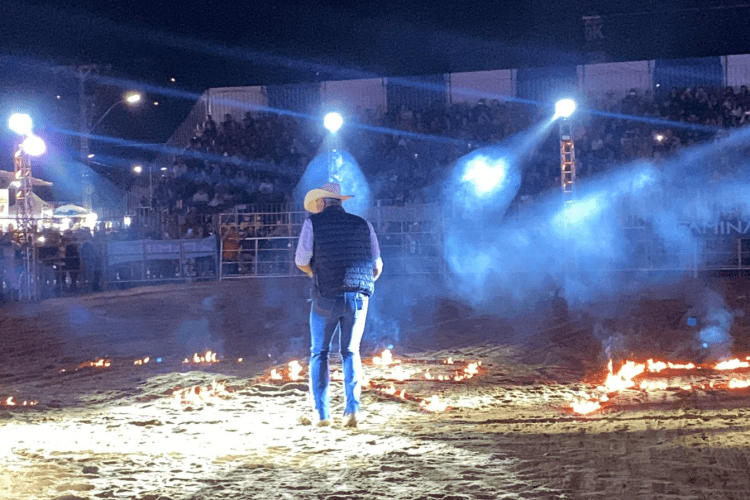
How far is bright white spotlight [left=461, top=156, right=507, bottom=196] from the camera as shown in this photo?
22688mm

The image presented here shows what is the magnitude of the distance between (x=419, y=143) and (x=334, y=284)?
19.5 meters

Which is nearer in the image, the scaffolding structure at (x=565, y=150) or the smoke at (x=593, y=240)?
the scaffolding structure at (x=565, y=150)

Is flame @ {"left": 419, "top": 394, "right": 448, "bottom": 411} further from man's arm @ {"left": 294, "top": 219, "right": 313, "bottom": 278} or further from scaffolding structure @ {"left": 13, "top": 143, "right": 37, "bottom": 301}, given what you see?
scaffolding structure @ {"left": 13, "top": 143, "right": 37, "bottom": 301}

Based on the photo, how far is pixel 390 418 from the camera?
20.0ft

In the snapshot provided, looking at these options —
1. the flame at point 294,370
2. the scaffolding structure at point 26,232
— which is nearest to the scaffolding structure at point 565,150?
the flame at point 294,370

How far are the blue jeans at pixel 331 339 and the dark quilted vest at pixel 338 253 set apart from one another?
92 millimetres

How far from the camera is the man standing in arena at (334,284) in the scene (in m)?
5.79

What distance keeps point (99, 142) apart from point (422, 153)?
14.2m

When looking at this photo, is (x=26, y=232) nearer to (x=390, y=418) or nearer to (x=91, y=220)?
(x=91, y=220)

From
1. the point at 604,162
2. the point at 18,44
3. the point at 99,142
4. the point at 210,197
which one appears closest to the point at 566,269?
the point at 604,162

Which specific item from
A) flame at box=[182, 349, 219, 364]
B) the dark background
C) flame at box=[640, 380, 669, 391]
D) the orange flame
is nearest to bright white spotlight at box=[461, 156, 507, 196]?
the dark background

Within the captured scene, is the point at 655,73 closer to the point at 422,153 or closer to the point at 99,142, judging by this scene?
the point at 422,153

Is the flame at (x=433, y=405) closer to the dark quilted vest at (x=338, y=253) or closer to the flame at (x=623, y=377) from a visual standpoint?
the dark quilted vest at (x=338, y=253)

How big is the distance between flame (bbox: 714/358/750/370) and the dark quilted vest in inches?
175
